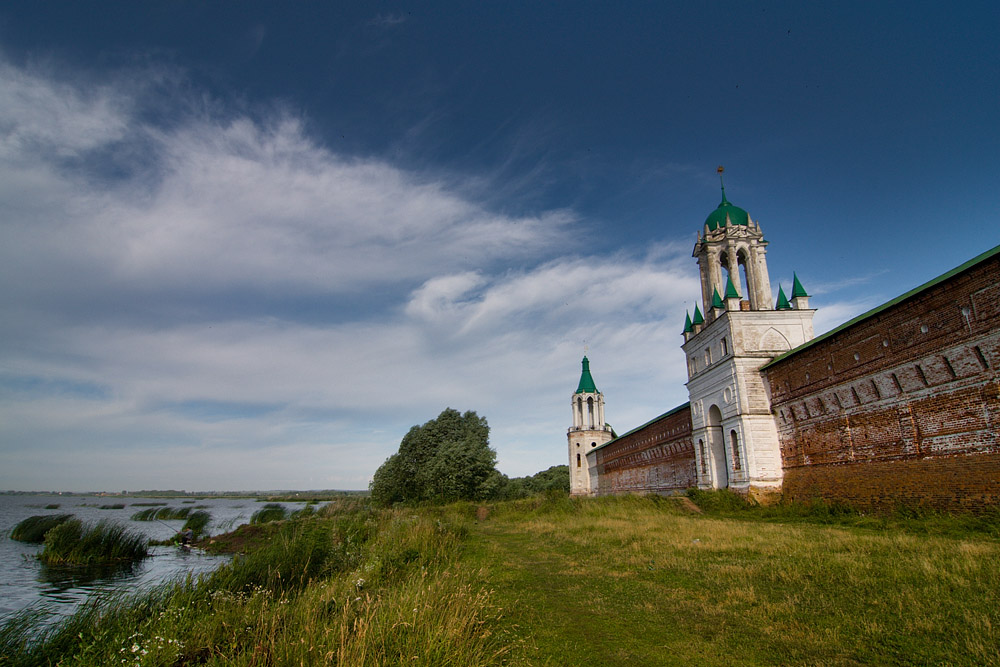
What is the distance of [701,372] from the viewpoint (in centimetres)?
2812

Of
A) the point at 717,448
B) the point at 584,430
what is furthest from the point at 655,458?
the point at 584,430

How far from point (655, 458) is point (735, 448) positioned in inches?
445

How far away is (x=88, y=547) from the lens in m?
17.0

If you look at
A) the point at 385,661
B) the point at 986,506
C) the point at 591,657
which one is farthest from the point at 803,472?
the point at 385,661

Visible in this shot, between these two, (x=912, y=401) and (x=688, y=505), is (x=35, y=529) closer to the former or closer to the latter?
(x=688, y=505)

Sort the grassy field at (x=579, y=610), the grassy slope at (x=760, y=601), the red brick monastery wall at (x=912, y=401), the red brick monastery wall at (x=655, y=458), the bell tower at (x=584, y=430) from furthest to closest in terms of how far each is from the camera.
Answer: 1. the bell tower at (x=584, y=430)
2. the red brick monastery wall at (x=655, y=458)
3. the red brick monastery wall at (x=912, y=401)
4. the grassy slope at (x=760, y=601)
5. the grassy field at (x=579, y=610)

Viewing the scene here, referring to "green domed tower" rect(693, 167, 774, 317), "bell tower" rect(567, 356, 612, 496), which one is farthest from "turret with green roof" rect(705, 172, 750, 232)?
"bell tower" rect(567, 356, 612, 496)

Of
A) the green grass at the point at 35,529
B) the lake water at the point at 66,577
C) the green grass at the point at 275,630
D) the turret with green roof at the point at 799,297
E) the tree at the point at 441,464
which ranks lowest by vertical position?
the lake water at the point at 66,577

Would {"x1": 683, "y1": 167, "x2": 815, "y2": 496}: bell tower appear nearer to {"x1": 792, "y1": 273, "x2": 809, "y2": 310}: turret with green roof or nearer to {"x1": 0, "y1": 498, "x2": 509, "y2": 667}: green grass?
{"x1": 792, "y1": 273, "x2": 809, "y2": 310}: turret with green roof

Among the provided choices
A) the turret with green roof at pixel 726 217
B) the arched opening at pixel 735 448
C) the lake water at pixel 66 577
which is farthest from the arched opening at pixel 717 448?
the lake water at pixel 66 577

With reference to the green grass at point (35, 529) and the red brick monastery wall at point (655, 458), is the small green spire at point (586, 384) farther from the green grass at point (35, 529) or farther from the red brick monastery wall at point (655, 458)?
the green grass at point (35, 529)

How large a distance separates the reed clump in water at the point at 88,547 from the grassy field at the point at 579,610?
9.89 meters

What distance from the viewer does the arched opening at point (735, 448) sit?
2372 cm

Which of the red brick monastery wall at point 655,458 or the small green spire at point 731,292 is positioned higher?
the small green spire at point 731,292
